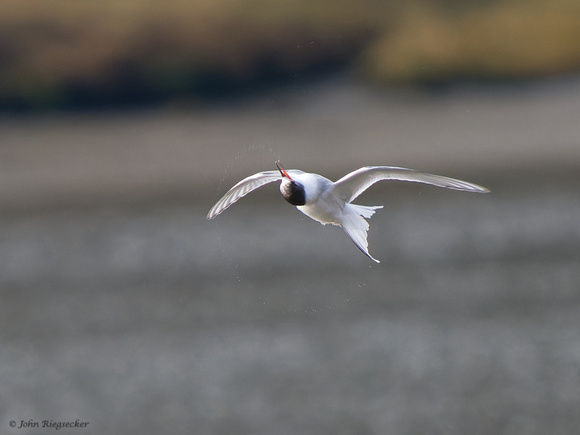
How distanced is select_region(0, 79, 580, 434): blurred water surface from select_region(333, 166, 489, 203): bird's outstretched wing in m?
5.15

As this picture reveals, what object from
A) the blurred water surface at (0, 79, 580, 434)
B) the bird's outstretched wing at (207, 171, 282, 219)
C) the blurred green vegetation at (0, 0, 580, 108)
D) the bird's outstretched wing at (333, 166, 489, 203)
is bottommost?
the blurred water surface at (0, 79, 580, 434)

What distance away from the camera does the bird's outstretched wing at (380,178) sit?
1.50m

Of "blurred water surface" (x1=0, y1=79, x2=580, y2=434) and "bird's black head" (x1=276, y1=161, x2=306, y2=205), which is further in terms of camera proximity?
"blurred water surface" (x1=0, y1=79, x2=580, y2=434)

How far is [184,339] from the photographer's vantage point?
788 cm

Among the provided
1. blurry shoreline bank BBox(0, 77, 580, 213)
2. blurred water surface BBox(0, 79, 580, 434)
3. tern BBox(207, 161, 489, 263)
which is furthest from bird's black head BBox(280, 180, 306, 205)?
blurry shoreline bank BBox(0, 77, 580, 213)

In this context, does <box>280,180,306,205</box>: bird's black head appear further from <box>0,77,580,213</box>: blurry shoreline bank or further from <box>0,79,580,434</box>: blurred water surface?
<box>0,77,580,213</box>: blurry shoreline bank

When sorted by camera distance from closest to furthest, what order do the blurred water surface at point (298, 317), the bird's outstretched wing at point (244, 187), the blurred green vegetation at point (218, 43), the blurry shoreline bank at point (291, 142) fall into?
the bird's outstretched wing at point (244, 187) → the blurred green vegetation at point (218, 43) → the blurred water surface at point (298, 317) → the blurry shoreline bank at point (291, 142)

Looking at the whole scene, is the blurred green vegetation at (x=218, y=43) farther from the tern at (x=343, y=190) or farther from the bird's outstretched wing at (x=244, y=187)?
the tern at (x=343, y=190)

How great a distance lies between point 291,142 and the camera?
9617 mm

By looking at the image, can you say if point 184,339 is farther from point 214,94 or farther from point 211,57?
point 214,94

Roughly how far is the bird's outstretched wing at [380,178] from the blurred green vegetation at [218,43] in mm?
4053

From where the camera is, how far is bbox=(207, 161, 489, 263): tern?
1477mm

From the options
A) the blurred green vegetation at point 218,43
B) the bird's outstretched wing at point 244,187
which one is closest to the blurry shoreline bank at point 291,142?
the blurred green vegetation at point 218,43

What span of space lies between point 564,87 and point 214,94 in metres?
3.85
